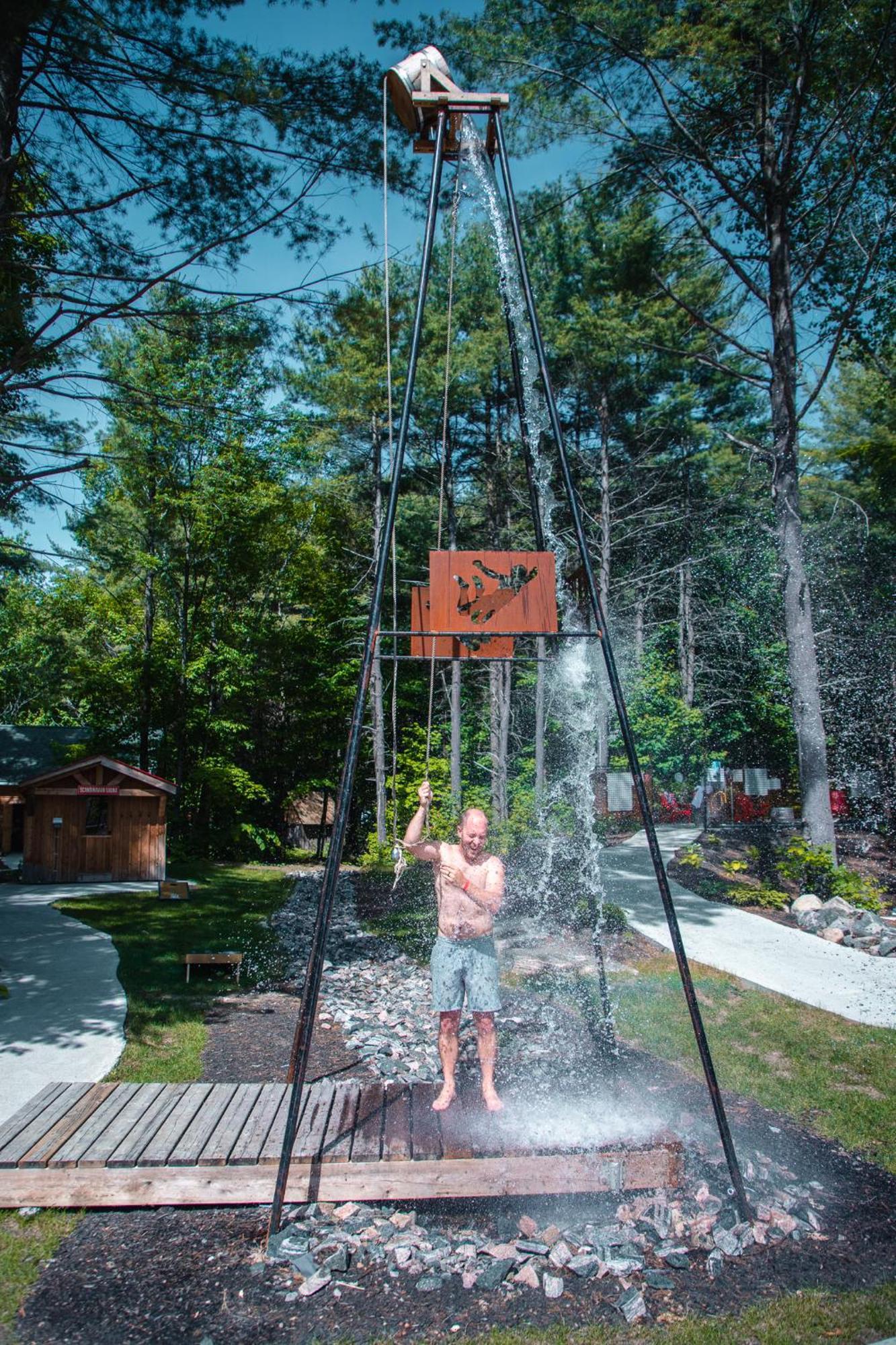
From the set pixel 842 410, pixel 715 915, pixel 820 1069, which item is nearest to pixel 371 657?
pixel 820 1069

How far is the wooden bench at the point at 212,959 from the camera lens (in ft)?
27.3

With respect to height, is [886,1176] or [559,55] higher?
[559,55]

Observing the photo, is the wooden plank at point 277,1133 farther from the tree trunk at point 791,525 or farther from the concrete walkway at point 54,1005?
the tree trunk at point 791,525

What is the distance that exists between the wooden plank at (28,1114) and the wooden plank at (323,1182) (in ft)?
0.85

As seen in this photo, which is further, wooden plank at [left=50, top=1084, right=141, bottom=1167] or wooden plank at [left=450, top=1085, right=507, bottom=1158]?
wooden plank at [left=450, top=1085, right=507, bottom=1158]

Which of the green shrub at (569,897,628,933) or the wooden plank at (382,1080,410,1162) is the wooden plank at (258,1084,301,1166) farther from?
the green shrub at (569,897,628,933)

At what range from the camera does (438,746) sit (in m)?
21.8

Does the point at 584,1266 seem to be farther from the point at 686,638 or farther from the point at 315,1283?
the point at 686,638

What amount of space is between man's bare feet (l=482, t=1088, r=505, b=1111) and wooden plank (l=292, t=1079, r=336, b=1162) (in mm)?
832

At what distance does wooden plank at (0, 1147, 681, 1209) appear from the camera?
12.6ft

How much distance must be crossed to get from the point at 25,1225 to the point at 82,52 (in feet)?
28.0

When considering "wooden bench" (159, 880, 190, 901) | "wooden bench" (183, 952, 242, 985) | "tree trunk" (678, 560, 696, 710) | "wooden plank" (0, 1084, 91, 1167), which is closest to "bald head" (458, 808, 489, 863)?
"wooden plank" (0, 1084, 91, 1167)

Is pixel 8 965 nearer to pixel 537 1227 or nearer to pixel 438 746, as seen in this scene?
pixel 537 1227

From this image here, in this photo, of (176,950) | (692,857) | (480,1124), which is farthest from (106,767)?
(480,1124)
